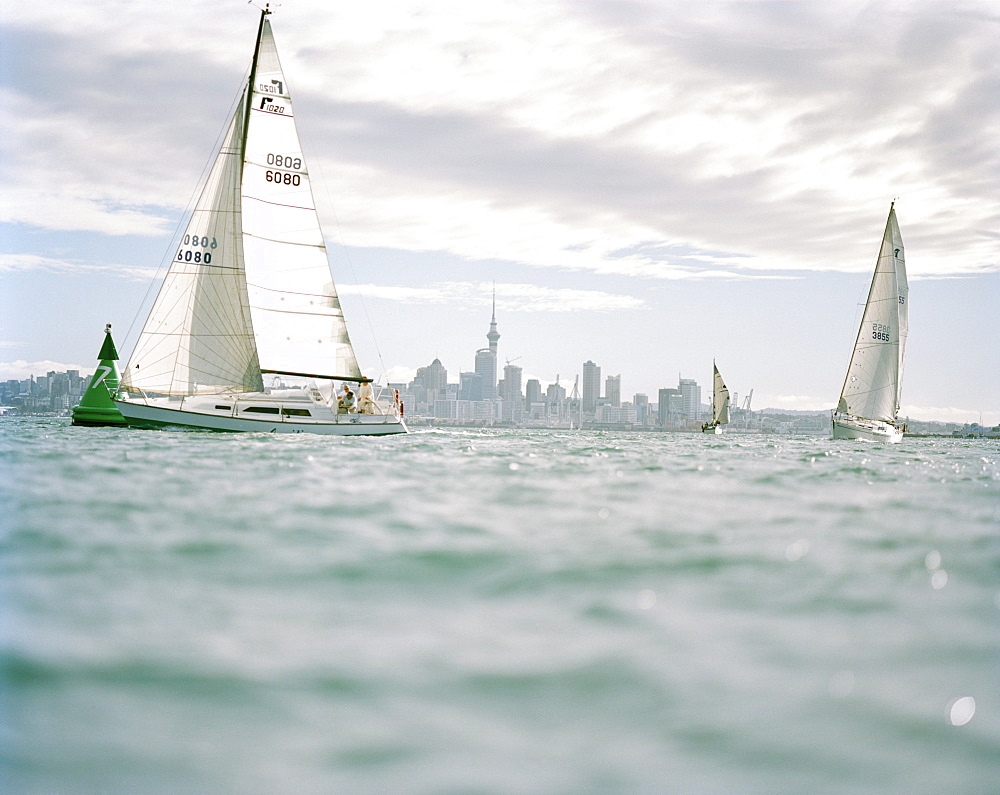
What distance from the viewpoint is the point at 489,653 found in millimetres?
5312

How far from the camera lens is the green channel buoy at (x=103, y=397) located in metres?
44.0

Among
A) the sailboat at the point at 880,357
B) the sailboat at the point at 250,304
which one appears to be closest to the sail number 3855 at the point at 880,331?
the sailboat at the point at 880,357

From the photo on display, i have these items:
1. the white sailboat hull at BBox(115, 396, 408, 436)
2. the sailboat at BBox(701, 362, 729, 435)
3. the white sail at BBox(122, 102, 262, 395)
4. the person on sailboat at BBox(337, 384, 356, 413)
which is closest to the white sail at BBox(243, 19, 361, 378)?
the white sail at BBox(122, 102, 262, 395)

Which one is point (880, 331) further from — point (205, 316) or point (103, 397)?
point (103, 397)

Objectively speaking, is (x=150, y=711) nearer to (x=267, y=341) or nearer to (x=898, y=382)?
(x=267, y=341)

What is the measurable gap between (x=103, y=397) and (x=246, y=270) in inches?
500

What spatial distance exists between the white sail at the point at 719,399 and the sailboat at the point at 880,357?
65.0 meters

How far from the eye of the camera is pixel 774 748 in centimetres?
412

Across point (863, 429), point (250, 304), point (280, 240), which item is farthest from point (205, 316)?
point (863, 429)

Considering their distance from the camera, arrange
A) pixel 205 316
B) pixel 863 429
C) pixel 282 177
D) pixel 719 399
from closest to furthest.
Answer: pixel 205 316 → pixel 282 177 → pixel 863 429 → pixel 719 399

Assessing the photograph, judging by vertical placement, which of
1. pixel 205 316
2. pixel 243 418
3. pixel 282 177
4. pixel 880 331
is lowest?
pixel 243 418

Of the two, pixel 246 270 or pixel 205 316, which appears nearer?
pixel 205 316

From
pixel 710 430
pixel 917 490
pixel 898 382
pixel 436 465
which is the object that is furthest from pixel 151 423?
pixel 710 430

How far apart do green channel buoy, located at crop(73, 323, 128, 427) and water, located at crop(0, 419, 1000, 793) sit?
3572 centimetres
